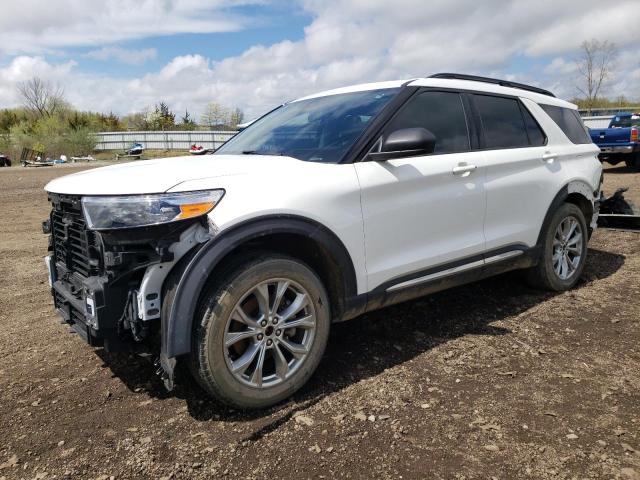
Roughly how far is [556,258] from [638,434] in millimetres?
2338

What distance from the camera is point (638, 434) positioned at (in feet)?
8.82

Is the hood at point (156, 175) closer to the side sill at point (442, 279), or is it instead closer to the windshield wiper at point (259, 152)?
the windshield wiper at point (259, 152)

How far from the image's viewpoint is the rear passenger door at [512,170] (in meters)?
4.03

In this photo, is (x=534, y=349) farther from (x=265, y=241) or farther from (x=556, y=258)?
(x=265, y=241)

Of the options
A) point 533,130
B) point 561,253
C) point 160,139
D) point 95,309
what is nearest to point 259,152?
point 95,309

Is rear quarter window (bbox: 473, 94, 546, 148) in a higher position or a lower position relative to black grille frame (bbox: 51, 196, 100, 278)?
higher

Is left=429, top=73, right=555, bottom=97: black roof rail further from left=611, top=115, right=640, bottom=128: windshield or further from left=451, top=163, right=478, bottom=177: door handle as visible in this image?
left=611, top=115, right=640, bottom=128: windshield

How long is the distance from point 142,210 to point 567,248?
12.9 feet

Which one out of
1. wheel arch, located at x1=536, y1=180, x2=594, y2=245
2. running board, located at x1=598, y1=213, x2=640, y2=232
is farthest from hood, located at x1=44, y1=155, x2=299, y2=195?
running board, located at x1=598, y1=213, x2=640, y2=232

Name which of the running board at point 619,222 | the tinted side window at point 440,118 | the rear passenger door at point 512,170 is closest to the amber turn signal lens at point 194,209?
the tinted side window at point 440,118

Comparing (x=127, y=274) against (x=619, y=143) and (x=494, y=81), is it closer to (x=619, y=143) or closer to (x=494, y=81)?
(x=494, y=81)

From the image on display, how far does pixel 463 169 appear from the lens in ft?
12.3

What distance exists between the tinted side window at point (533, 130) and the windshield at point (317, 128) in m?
1.53

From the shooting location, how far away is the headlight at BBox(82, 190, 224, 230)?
2.58 meters
